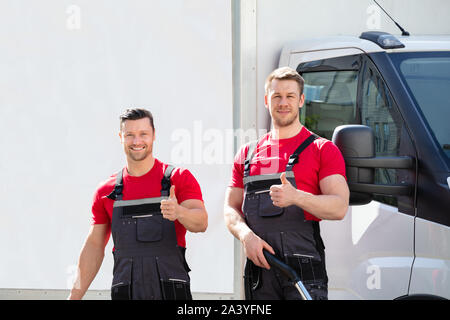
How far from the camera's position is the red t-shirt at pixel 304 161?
9.22ft

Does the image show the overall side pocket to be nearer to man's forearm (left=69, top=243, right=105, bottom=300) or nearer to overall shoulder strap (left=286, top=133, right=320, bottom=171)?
man's forearm (left=69, top=243, right=105, bottom=300)

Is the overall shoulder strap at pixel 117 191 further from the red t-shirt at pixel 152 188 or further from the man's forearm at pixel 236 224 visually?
the man's forearm at pixel 236 224

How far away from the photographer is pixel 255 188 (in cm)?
287

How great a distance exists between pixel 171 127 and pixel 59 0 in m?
0.98

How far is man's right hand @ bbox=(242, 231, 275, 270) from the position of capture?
8.93ft

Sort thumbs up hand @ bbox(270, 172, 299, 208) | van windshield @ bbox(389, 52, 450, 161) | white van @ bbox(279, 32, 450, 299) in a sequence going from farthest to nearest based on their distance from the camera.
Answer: van windshield @ bbox(389, 52, 450, 161), white van @ bbox(279, 32, 450, 299), thumbs up hand @ bbox(270, 172, 299, 208)

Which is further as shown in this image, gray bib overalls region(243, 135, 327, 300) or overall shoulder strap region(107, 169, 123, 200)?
overall shoulder strap region(107, 169, 123, 200)

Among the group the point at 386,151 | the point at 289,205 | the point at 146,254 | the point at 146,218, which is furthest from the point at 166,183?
the point at 386,151

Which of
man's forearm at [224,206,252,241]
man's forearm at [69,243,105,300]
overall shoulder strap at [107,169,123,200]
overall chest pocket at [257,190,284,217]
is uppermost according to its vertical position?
overall shoulder strap at [107,169,123,200]

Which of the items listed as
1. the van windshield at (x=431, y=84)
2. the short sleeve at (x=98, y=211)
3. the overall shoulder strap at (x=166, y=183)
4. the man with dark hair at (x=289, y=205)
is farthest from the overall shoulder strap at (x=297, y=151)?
the short sleeve at (x=98, y=211)

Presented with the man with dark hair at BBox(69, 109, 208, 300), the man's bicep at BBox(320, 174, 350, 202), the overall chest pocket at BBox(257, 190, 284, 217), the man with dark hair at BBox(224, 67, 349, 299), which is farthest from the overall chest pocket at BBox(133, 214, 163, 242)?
the man's bicep at BBox(320, 174, 350, 202)

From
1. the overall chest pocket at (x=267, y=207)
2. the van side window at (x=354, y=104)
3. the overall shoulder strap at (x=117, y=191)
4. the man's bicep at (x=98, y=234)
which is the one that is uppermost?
the van side window at (x=354, y=104)
